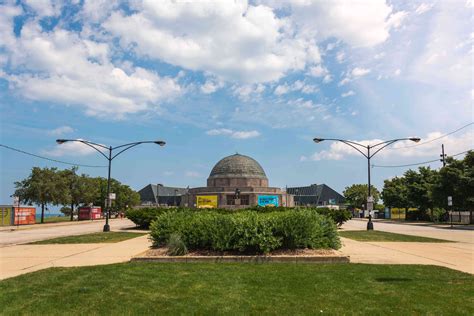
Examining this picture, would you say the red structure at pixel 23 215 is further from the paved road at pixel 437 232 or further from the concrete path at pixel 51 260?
the paved road at pixel 437 232

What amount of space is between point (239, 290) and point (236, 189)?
5203cm

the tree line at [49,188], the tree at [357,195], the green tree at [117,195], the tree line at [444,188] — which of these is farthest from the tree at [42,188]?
the tree at [357,195]

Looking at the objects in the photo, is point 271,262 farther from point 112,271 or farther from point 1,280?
point 1,280

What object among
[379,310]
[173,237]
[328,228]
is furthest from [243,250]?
[379,310]

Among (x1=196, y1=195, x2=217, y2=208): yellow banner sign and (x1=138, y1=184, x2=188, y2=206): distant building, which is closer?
(x1=196, y1=195, x2=217, y2=208): yellow banner sign

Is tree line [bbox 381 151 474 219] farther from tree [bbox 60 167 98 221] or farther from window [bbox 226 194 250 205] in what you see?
tree [bbox 60 167 98 221]

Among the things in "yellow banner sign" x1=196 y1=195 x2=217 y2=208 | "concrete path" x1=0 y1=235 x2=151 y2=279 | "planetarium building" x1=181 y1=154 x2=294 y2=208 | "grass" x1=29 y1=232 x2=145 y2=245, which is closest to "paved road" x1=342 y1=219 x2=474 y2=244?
"concrete path" x1=0 y1=235 x2=151 y2=279

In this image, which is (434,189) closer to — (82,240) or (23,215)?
(82,240)

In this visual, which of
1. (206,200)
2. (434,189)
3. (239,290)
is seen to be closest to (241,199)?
(206,200)

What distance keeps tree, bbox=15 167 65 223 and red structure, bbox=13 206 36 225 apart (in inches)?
95.2

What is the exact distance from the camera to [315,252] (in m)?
9.97

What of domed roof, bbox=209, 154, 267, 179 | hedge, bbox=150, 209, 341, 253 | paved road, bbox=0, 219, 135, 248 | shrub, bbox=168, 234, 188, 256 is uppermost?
domed roof, bbox=209, 154, 267, 179

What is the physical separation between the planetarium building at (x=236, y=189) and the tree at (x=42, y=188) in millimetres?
21775

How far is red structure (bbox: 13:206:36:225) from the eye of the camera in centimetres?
3428
